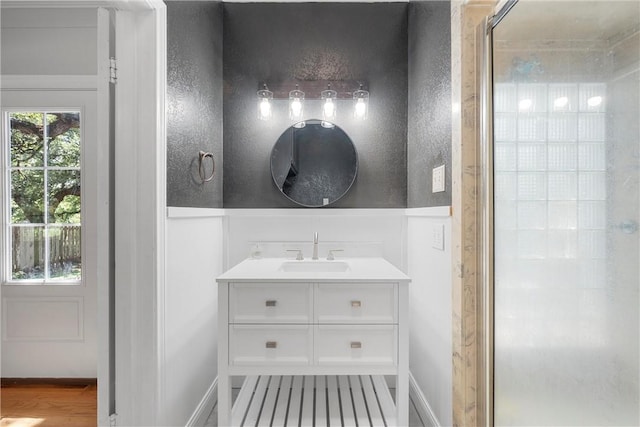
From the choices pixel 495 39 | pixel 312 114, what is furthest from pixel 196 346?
pixel 495 39

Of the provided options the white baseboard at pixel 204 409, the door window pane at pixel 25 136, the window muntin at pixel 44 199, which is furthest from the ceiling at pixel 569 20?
the door window pane at pixel 25 136

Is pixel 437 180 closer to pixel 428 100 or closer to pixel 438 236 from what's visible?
pixel 438 236

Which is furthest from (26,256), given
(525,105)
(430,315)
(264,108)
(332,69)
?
(525,105)

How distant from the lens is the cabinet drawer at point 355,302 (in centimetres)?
151

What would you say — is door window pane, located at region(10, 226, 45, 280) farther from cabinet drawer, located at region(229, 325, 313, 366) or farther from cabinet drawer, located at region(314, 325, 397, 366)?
cabinet drawer, located at region(314, 325, 397, 366)

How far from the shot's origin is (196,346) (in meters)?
1.77

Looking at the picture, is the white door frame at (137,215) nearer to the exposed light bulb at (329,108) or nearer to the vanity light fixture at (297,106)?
the vanity light fixture at (297,106)

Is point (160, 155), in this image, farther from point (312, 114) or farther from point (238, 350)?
point (312, 114)

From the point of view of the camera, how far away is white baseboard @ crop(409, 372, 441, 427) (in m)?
1.69

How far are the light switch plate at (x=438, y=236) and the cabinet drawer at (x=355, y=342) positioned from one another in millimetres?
433

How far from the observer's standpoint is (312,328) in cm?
150

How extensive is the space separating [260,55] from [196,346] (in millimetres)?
1775

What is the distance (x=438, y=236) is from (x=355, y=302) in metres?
0.51

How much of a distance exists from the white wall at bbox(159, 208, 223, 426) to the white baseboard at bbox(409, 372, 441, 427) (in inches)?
44.7
